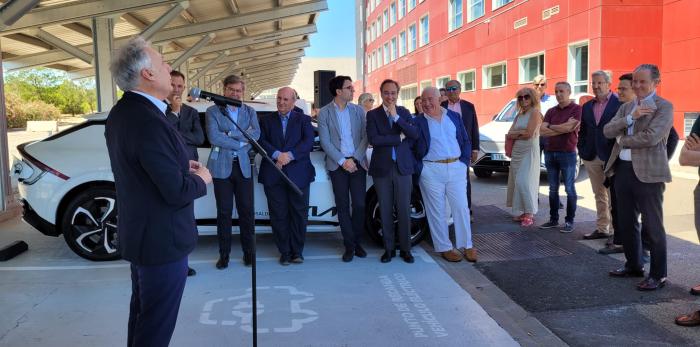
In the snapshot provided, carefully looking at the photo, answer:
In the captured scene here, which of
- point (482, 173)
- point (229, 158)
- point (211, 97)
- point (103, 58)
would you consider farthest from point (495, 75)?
point (211, 97)

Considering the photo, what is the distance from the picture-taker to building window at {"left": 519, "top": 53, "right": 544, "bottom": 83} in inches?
771

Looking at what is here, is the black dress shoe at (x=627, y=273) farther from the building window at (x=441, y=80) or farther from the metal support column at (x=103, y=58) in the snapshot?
the building window at (x=441, y=80)

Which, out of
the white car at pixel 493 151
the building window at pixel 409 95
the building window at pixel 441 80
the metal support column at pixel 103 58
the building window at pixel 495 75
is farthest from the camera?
the building window at pixel 409 95

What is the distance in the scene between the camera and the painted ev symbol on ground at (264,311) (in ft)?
12.5

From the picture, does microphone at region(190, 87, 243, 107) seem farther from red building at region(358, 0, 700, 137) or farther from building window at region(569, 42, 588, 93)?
building window at region(569, 42, 588, 93)

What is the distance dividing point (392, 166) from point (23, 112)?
3699 centimetres

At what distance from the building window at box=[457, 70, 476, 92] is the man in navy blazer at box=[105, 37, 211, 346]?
24.2 meters

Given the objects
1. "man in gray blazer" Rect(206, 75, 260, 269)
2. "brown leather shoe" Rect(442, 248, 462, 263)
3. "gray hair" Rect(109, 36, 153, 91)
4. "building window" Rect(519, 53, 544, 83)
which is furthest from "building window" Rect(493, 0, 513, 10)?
"gray hair" Rect(109, 36, 153, 91)

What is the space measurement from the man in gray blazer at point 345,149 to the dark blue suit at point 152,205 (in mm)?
2909

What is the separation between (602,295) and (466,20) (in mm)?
23101

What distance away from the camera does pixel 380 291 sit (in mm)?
4539

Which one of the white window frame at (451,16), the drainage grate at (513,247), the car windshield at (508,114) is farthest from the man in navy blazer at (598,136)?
the white window frame at (451,16)

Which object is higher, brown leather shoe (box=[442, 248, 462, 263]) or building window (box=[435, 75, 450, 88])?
building window (box=[435, 75, 450, 88])

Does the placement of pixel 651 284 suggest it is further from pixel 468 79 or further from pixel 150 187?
pixel 468 79
